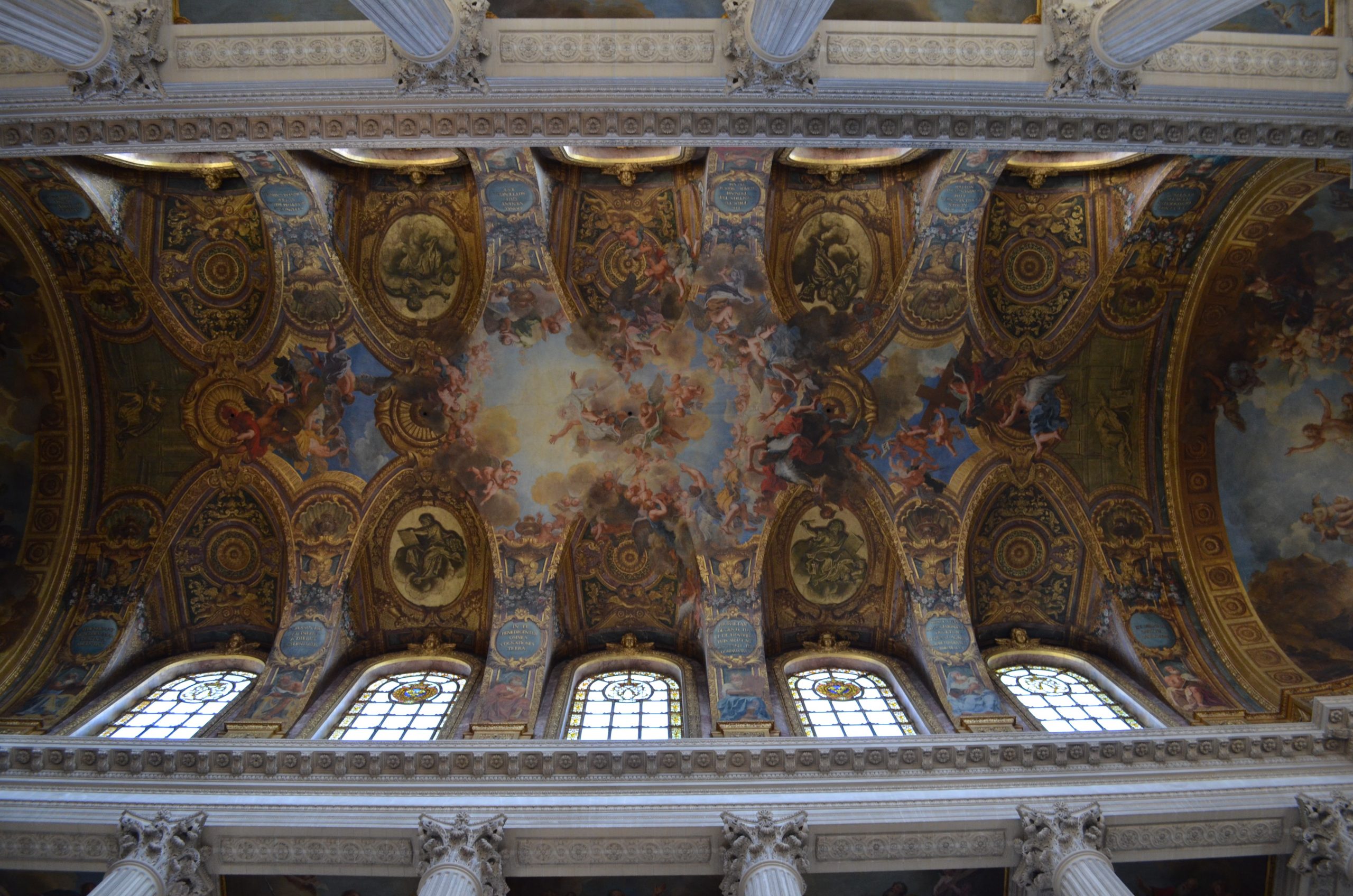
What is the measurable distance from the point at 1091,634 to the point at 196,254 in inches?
610

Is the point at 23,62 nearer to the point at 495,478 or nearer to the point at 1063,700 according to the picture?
the point at 495,478

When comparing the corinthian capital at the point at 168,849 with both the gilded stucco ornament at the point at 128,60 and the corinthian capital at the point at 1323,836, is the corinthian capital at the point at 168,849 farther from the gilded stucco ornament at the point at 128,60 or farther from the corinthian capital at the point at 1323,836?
the corinthian capital at the point at 1323,836

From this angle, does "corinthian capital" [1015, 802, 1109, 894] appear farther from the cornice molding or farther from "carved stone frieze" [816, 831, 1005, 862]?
the cornice molding

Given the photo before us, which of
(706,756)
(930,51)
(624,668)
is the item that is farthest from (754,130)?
(624,668)

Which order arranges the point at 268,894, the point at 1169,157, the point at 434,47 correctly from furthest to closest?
1. the point at 1169,157
2. the point at 268,894
3. the point at 434,47

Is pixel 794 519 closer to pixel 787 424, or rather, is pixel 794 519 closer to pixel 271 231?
pixel 787 424

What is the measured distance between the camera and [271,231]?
45.9 feet

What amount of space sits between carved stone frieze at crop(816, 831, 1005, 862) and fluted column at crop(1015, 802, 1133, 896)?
331 millimetres

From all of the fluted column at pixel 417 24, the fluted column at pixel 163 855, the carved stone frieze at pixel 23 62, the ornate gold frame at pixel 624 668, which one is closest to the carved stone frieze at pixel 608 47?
the fluted column at pixel 417 24

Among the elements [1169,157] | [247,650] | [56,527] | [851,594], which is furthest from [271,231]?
[1169,157]

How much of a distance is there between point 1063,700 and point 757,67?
32.9ft

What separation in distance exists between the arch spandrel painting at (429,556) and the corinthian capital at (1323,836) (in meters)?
11.9

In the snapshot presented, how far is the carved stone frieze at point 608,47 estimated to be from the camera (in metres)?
9.38

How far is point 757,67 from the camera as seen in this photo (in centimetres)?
914
